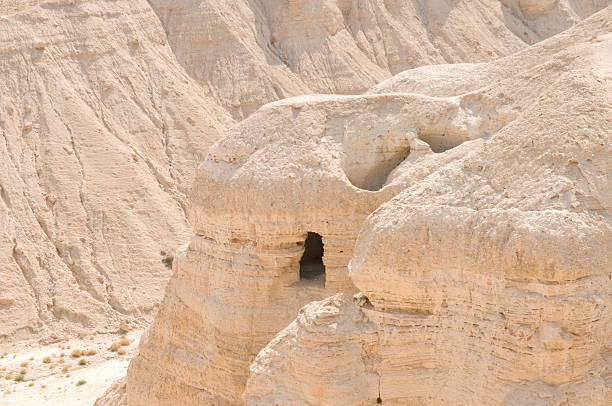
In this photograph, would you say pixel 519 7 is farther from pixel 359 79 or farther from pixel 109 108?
pixel 109 108

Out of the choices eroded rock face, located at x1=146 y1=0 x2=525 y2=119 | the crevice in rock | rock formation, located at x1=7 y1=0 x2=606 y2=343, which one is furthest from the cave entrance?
eroded rock face, located at x1=146 y1=0 x2=525 y2=119

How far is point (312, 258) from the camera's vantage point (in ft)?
47.2

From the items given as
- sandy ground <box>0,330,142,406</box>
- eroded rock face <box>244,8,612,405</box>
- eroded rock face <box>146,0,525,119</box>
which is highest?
eroded rock face <box>146,0,525,119</box>

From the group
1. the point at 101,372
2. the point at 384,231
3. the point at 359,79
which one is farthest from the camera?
the point at 359,79

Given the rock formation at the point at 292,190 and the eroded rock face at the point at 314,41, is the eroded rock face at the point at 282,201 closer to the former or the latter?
the rock formation at the point at 292,190

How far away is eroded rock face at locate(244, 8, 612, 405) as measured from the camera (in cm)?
915

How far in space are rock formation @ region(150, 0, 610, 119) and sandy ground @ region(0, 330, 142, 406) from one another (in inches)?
586

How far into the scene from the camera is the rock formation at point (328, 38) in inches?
1554

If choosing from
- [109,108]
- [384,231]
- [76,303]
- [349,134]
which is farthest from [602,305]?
[109,108]

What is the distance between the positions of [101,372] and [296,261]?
35.5 ft

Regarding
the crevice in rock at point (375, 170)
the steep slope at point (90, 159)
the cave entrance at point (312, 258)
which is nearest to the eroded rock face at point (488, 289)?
the crevice in rock at point (375, 170)

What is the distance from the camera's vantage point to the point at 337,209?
12.4 m

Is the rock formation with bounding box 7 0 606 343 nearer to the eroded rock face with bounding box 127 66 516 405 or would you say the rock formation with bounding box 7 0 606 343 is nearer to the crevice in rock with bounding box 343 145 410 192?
the eroded rock face with bounding box 127 66 516 405

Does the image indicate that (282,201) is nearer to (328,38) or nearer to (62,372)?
(62,372)
